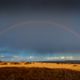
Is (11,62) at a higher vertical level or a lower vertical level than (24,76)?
higher

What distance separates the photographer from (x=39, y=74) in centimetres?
1016

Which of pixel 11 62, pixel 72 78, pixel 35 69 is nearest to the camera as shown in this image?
pixel 72 78

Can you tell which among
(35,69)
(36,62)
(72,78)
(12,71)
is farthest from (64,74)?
(36,62)

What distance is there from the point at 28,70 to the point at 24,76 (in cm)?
54

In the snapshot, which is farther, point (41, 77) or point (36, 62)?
point (36, 62)

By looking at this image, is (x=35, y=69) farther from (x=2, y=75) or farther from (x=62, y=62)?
(x=62, y=62)

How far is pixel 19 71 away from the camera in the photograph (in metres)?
10.4

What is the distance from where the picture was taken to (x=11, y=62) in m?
13.0

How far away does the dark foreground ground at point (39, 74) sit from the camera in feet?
32.6

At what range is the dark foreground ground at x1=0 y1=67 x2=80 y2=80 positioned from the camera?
32.6 ft

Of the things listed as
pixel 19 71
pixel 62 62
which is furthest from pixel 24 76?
pixel 62 62

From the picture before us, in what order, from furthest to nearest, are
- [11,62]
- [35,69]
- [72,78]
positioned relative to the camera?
[11,62] → [35,69] → [72,78]

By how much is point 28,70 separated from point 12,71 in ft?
2.14

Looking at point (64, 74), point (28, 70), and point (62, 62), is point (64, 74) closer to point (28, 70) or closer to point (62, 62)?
point (28, 70)
